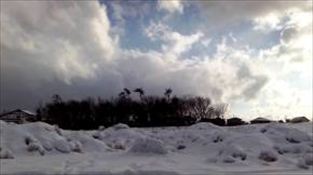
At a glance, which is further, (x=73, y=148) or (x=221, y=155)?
(x=73, y=148)

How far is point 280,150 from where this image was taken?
19.2m

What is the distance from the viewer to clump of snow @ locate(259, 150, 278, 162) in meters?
16.4

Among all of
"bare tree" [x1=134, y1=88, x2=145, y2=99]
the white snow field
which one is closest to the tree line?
"bare tree" [x1=134, y1=88, x2=145, y2=99]

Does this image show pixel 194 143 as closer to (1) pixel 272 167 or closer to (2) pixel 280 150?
(2) pixel 280 150

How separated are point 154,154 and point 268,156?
3778 millimetres

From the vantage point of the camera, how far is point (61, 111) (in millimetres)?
76500

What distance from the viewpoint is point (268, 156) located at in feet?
54.2

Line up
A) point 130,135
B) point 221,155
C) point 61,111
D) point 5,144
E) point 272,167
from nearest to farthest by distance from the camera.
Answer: point 272,167, point 221,155, point 5,144, point 130,135, point 61,111

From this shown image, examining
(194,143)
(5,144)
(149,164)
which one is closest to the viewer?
(149,164)

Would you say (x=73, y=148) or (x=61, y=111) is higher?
(x=61, y=111)

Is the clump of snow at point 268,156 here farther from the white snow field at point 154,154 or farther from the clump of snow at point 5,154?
the clump of snow at point 5,154

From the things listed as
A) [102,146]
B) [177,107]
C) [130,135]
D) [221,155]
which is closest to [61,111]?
[177,107]

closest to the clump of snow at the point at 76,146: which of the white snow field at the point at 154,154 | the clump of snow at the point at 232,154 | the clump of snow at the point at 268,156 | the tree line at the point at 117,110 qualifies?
the white snow field at the point at 154,154

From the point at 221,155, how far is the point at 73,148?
604cm
